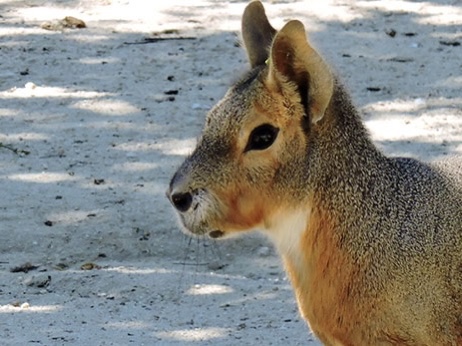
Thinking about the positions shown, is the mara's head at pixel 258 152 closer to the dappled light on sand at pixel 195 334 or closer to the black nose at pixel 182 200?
the black nose at pixel 182 200

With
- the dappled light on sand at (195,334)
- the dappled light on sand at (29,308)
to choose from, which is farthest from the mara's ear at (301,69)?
the dappled light on sand at (29,308)

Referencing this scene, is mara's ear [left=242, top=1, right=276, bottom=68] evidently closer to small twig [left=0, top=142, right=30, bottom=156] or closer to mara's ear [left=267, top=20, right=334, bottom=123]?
mara's ear [left=267, top=20, right=334, bottom=123]

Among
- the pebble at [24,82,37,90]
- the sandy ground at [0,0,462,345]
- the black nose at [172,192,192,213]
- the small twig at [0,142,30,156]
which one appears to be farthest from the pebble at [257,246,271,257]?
the black nose at [172,192,192,213]

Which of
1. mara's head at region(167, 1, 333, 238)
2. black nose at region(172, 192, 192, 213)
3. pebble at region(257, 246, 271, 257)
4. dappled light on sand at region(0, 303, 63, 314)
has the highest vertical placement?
mara's head at region(167, 1, 333, 238)

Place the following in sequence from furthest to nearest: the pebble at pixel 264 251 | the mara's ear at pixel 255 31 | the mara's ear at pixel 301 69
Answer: the pebble at pixel 264 251
the mara's ear at pixel 255 31
the mara's ear at pixel 301 69

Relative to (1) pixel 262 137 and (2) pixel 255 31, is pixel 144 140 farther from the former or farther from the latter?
(1) pixel 262 137

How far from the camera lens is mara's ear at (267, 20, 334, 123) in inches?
133

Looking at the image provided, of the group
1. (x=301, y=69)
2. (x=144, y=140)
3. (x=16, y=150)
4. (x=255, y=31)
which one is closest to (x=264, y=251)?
(x=144, y=140)

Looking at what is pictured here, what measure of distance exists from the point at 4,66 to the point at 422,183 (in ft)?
14.3

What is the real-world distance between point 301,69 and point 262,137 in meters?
0.20

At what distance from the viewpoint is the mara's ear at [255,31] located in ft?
12.6

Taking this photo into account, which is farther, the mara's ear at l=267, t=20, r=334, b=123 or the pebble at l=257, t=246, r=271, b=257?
the pebble at l=257, t=246, r=271, b=257

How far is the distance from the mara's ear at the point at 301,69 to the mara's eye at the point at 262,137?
0.34 feet

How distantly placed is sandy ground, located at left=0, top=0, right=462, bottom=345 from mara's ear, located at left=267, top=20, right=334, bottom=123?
368mm
